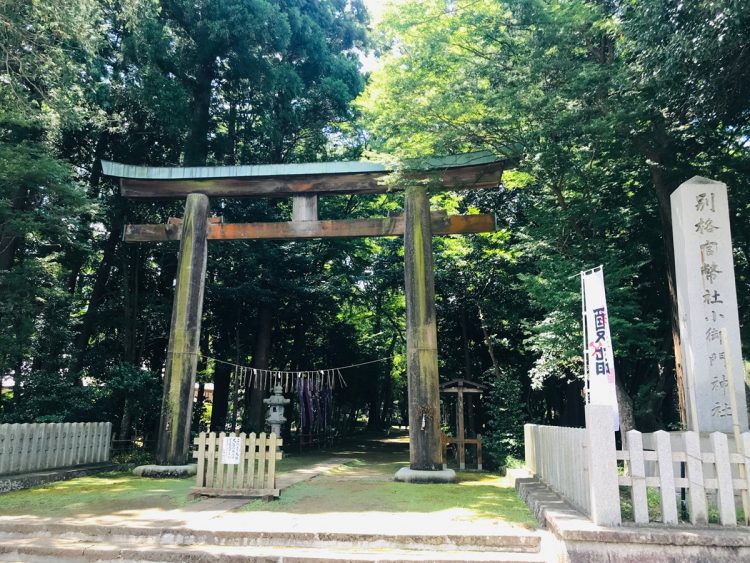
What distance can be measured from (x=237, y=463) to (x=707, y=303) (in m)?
6.70

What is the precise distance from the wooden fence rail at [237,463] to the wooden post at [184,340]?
9.40 ft

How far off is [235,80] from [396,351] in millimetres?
16072

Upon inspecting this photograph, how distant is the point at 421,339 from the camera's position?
9.69 metres

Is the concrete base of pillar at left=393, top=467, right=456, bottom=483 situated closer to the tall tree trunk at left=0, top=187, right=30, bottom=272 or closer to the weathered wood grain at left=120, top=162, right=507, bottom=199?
the weathered wood grain at left=120, top=162, right=507, bottom=199

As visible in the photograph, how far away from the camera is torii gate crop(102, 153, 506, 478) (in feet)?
31.6

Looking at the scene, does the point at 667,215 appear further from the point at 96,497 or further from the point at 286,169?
the point at 96,497

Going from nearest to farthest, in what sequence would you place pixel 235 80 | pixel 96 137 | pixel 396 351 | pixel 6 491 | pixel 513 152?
pixel 6 491
pixel 513 152
pixel 96 137
pixel 235 80
pixel 396 351

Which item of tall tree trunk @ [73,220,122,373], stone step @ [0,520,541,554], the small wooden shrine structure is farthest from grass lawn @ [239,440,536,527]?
tall tree trunk @ [73,220,122,373]

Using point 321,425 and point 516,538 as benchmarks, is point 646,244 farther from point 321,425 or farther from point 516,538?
point 321,425

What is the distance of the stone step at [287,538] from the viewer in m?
5.12

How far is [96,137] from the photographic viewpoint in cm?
A: 1562

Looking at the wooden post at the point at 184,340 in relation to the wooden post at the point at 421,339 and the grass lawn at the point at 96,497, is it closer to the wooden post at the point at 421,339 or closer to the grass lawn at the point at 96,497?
the grass lawn at the point at 96,497

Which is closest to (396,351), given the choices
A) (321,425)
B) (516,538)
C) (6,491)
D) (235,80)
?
(321,425)

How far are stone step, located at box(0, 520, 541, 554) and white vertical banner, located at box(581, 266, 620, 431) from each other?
1769 mm
